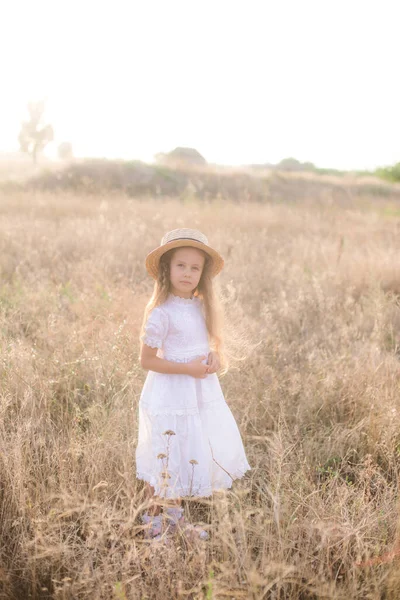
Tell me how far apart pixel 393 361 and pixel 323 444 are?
1.10m

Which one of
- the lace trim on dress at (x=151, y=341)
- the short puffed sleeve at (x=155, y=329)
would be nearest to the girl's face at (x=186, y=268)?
the short puffed sleeve at (x=155, y=329)

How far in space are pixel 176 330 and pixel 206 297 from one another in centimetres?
25

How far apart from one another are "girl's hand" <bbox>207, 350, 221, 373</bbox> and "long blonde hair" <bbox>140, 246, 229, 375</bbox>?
0.14 meters

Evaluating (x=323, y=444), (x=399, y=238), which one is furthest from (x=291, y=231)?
(x=323, y=444)

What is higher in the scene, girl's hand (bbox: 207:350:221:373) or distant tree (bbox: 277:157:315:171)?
distant tree (bbox: 277:157:315:171)

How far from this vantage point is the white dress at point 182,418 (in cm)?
214

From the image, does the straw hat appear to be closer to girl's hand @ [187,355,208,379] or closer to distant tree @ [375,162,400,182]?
girl's hand @ [187,355,208,379]

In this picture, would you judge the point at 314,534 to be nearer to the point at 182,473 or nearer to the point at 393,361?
the point at 182,473

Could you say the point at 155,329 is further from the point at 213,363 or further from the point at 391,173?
the point at 391,173

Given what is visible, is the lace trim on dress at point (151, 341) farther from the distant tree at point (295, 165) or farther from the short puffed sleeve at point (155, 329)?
the distant tree at point (295, 165)

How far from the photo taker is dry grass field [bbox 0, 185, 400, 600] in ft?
5.40

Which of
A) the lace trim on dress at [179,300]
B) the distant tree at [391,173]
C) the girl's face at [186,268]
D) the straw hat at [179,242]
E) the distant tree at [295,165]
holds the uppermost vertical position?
the distant tree at [295,165]

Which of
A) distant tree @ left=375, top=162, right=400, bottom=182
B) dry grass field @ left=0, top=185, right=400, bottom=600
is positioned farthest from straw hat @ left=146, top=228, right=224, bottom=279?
distant tree @ left=375, top=162, right=400, bottom=182

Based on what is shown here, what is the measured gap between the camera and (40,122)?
31438 mm
